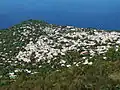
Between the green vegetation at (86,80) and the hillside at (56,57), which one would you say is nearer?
the green vegetation at (86,80)

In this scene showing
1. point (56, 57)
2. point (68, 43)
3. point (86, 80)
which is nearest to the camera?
point (86, 80)

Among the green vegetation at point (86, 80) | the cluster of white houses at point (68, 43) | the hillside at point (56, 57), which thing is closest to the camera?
the green vegetation at point (86, 80)

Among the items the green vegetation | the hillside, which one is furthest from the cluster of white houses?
the green vegetation

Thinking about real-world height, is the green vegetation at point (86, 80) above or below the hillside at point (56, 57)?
above

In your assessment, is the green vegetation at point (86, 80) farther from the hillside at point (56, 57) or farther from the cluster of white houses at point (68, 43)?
the cluster of white houses at point (68, 43)

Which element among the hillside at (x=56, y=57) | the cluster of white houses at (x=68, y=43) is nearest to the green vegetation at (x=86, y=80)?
the hillside at (x=56, y=57)

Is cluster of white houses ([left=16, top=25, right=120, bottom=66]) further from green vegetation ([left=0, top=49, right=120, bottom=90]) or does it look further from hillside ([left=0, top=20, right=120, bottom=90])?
green vegetation ([left=0, top=49, right=120, bottom=90])

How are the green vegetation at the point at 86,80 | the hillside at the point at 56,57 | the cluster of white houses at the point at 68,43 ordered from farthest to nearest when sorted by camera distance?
the cluster of white houses at the point at 68,43, the hillside at the point at 56,57, the green vegetation at the point at 86,80

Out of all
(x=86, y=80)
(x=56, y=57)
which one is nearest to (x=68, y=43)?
(x=56, y=57)

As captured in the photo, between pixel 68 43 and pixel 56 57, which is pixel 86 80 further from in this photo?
pixel 68 43
